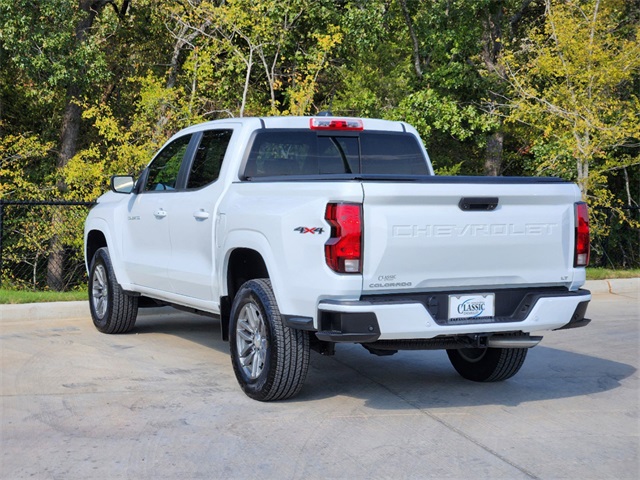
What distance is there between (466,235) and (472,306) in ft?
1.61

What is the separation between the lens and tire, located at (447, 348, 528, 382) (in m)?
7.93

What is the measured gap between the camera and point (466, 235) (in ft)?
21.9

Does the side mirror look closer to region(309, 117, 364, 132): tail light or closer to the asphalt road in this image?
the asphalt road

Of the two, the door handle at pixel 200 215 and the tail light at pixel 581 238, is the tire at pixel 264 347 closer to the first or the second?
the door handle at pixel 200 215

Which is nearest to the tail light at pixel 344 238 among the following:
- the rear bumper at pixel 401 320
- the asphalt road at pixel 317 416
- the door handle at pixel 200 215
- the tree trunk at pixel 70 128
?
the rear bumper at pixel 401 320

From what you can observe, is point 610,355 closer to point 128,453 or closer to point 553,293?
point 553,293

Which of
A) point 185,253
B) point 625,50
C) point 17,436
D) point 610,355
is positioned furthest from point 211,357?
point 625,50

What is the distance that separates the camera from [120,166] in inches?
842

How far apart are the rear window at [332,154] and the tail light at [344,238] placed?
5.88 ft

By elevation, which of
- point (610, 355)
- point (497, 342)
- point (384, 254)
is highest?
point (384, 254)

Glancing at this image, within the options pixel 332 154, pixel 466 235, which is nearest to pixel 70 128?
pixel 332 154

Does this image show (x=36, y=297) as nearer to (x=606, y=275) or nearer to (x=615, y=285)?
(x=615, y=285)

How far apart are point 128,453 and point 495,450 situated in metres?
2.19

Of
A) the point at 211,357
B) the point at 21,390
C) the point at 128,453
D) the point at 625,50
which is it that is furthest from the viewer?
the point at 625,50
